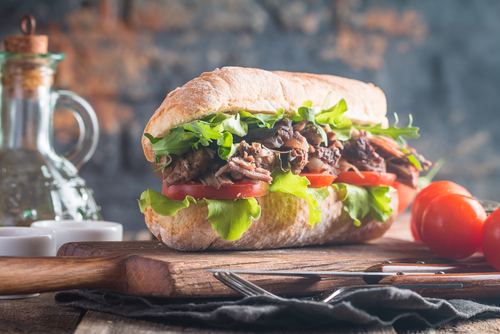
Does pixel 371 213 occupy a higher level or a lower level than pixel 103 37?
lower

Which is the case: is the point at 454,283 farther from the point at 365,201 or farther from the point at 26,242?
the point at 26,242

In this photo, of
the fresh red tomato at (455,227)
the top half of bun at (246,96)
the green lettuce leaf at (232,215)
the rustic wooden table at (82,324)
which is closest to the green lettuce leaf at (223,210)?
the green lettuce leaf at (232,215)

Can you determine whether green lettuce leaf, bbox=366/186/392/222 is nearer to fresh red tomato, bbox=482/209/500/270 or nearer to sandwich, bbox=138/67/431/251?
sandwich, bbox=138/67/431/251

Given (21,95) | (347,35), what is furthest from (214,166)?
(347,35)

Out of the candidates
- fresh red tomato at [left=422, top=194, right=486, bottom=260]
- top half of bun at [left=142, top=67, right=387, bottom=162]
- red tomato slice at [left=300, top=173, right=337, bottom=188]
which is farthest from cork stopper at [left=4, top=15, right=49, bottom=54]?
fresh red tomato at [left=422, top=194, right=486, bottom=260]

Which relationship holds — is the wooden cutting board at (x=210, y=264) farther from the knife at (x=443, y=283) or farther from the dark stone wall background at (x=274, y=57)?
the dark stone wall background at (x=274, y=57)

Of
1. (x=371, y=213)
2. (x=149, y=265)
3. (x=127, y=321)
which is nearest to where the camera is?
(x=127, y=321)

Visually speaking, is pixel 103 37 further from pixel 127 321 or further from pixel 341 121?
pixel 127 321
